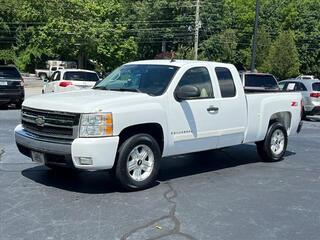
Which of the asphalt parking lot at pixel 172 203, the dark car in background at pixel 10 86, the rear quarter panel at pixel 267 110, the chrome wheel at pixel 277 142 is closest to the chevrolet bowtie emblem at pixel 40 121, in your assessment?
the asphalt parking lot at pixel 172 203

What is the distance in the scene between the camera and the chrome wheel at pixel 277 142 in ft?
32.6

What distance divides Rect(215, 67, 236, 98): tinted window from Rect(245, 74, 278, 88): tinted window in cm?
1110

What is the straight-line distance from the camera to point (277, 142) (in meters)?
10.1

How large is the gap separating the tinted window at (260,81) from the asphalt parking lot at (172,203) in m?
10.3

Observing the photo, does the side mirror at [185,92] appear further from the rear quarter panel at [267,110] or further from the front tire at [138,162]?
the rear quarter panel at [267,110]

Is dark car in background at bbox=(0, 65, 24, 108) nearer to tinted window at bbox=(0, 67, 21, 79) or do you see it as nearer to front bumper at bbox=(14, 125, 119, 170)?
tinted window at bbox=(0, 67, 21, 79)

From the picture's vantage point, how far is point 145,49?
74938 mm

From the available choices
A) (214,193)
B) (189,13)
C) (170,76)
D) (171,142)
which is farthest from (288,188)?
(189,13)

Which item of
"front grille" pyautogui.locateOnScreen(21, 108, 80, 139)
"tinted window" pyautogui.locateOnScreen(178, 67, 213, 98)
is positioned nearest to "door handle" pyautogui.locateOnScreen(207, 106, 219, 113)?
"tinted window" pyautogui.locateOnScreen(178, 67, 213, 98)

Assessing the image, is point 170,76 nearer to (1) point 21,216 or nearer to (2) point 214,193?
(2) point 214,193

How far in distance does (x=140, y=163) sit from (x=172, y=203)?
0.92m

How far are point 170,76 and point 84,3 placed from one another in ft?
151

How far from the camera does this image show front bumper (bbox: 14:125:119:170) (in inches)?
260

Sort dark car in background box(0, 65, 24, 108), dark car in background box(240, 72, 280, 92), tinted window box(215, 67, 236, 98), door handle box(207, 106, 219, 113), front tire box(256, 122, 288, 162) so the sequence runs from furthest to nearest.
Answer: dark car in background box(240, 72, 280, 92)
dark car in background box(0, 65, 24, 108)
front tire box(256, 122, 288, 162)
tinted window box(215, 67, 236, 98)
door handle box(207, 106, 219, 113)
